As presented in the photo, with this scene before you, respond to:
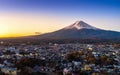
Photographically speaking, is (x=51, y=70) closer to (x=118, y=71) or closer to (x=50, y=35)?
(x=118, y=71)

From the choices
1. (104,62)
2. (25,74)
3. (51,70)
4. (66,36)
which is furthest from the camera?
(66,36)

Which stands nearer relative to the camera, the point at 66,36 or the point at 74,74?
the point at 74,74

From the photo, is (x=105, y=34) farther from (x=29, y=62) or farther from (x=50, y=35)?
(x=29, y=62)

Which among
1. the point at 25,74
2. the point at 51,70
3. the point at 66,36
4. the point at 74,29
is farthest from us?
the point at 74,29

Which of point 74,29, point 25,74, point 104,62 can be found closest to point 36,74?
point 25,74

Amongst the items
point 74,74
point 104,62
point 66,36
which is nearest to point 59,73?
point 74,74

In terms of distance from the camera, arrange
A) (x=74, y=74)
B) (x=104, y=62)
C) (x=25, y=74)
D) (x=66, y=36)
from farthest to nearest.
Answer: (x=66, y=36) < (x=104, y=62) < (x=74, y=74) < (x=25, y=74)

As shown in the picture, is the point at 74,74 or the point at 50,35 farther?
the point at 50,35

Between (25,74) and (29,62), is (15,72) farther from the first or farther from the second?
(29,62)

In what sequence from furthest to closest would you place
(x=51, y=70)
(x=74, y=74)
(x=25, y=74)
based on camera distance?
1. (x=51, y=70)
2. (x=74, y=74)
3. (x=25, y=74)
